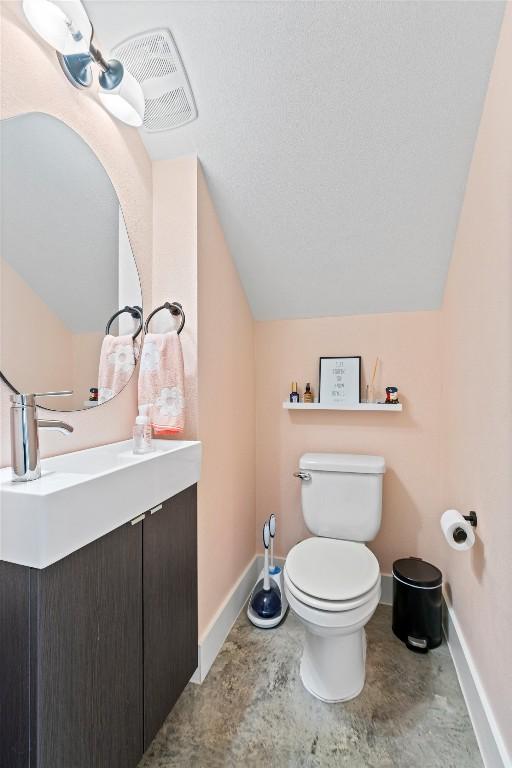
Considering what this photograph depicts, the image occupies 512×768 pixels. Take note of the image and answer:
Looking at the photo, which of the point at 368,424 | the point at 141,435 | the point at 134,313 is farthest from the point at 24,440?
the point at 368,424

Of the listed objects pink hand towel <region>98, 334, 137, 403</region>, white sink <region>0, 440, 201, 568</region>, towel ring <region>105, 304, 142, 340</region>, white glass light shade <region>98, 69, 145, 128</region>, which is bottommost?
white sink <region>0, 440, 201, 568</region>

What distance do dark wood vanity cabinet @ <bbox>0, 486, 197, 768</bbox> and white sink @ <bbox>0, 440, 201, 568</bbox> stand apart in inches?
1.7

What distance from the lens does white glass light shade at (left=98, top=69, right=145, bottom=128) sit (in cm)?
113

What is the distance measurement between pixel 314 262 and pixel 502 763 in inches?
75.0

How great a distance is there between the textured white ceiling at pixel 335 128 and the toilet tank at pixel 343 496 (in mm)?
899

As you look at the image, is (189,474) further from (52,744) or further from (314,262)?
(314,262)

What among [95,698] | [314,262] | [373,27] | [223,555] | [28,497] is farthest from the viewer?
[314,262]

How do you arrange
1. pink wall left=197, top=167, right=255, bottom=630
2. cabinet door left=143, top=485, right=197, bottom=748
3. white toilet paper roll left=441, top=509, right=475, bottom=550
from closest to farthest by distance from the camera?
cabinet door left=143, top=485, right=197, bottom=748
white toilet paper roll left=441, top=509, right=475, bottom=550
pink wall left=197, top=167, right=255, bottom=630

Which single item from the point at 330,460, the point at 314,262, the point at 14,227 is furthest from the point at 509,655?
the point at 14,227

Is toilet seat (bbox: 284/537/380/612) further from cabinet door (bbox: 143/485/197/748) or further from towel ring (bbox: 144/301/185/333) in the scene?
towel ring (bbox: 144/301/185/333)

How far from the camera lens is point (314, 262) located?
5.88ft

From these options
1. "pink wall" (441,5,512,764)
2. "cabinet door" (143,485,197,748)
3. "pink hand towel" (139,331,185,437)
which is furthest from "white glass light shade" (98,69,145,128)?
"cabinet door" (143,485,197,748)

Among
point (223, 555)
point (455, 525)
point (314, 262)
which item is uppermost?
point (314, 262)

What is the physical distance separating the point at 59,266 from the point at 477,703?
6.59 feet
